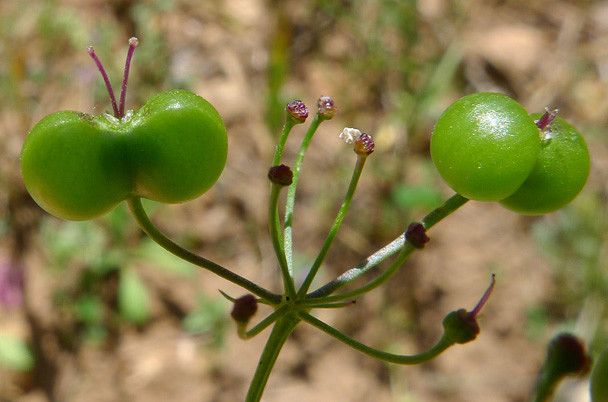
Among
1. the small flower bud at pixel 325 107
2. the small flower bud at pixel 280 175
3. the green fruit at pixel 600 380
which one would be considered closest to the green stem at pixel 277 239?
the small flower bud at pixel 280 175

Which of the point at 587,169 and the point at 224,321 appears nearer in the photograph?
the point at 587,169

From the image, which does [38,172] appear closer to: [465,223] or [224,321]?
[224,321]

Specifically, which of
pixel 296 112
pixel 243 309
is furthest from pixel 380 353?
pixel 296 112

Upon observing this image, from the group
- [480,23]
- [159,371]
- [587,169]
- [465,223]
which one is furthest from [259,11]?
[587,169]

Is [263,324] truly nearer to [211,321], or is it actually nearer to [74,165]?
[74,165]

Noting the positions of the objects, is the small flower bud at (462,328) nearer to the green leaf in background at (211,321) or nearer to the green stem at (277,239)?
the green stem at (277,239)

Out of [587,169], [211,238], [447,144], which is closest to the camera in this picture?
[447,144]
